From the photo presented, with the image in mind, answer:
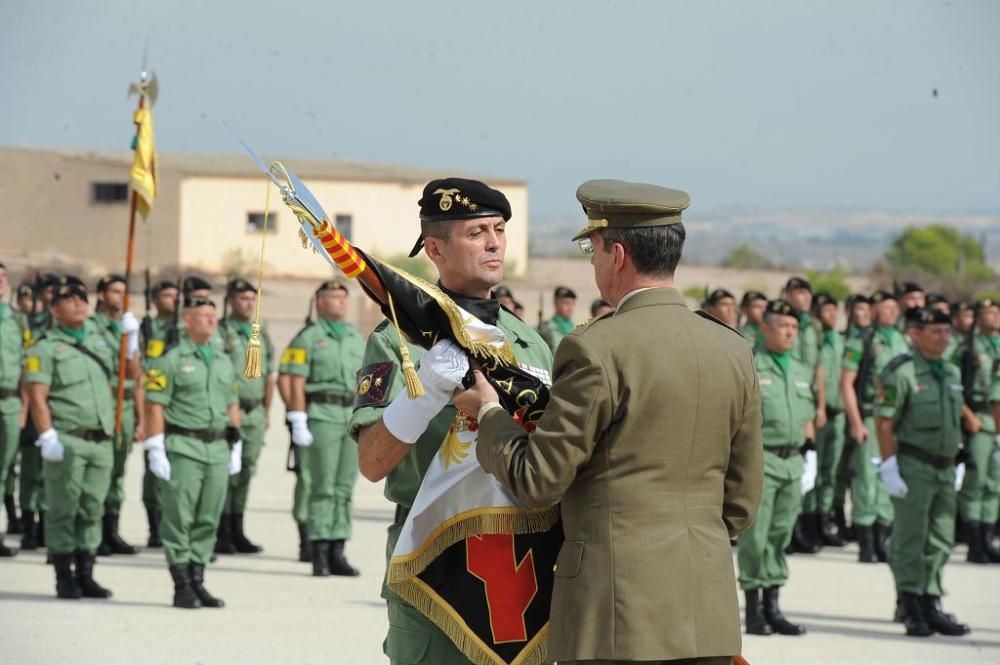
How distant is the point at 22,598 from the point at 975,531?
7.28m

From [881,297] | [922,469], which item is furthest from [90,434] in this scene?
[881,297]

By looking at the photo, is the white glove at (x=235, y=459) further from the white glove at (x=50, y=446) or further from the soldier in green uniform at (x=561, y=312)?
the soldier in green uniform at (x=561, y=312)

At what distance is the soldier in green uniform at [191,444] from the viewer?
971 centimetres

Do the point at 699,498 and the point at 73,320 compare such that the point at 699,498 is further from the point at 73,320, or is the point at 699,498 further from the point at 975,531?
the point at 975,531

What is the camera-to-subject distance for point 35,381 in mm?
10414

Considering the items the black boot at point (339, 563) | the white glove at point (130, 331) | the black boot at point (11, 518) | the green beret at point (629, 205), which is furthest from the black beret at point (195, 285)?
the green beret at point (629, 205)

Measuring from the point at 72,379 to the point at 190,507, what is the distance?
143 centimetres

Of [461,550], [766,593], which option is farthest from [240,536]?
[461,550]

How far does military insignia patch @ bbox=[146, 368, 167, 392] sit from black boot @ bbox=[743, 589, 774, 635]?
381 cm

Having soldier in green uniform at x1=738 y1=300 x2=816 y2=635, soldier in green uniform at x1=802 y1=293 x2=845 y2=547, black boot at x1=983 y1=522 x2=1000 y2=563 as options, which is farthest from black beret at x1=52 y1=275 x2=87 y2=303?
black boot at x1=983 y1=522 x2=1000 y2=563

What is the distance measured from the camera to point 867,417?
1341 centimetres

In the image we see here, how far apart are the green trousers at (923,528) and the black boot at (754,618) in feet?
2.78

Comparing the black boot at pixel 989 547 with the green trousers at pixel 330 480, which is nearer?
the green trousers at pixel 330 480

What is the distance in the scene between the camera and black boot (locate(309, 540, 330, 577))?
1107cm
